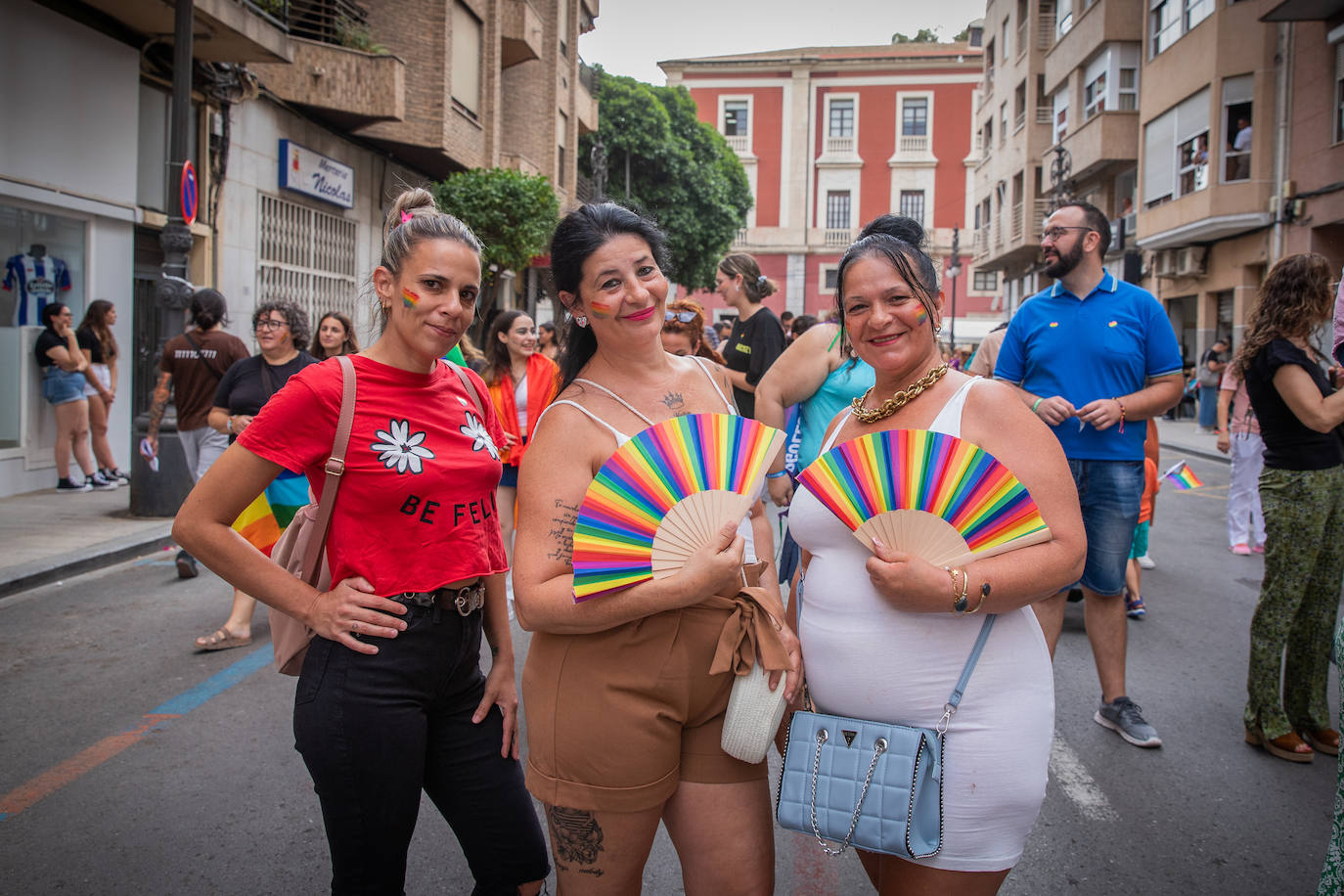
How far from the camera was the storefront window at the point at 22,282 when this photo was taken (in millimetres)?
10461

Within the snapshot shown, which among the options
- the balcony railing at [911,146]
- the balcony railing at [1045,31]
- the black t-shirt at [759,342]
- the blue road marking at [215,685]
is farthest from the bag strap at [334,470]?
the balcony railing at [911,146]

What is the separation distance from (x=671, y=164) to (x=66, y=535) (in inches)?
1218

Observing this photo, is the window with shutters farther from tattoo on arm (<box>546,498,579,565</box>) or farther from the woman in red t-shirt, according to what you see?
tattoo on arm (<box>546,498,579,565</box>)

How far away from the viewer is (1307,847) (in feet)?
10.7

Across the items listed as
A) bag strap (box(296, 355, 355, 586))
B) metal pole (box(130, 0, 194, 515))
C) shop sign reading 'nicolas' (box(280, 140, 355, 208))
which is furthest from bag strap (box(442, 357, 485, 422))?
shop sign reading 'nicolas' (box(280, 140, 355, 208))

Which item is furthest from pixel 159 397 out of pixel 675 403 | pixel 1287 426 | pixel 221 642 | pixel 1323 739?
pixel 1323 739

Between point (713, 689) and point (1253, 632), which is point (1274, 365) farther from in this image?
point (713, 689)

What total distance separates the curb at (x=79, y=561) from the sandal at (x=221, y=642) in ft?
4.37

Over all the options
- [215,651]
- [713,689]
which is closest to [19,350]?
[215,651]

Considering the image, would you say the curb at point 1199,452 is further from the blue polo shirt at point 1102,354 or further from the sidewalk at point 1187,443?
the blue polo shirt at point 1102,354

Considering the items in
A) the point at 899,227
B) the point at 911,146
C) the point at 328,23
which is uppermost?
the point at 911,146

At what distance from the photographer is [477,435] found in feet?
7.71

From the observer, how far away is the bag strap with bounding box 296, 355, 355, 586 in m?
2.10

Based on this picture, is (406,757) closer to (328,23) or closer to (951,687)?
(951,687)
